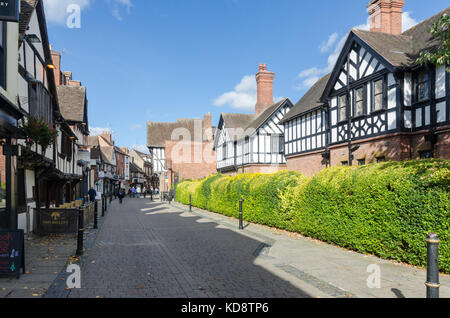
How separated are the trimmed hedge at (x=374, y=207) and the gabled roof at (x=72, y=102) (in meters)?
15.8

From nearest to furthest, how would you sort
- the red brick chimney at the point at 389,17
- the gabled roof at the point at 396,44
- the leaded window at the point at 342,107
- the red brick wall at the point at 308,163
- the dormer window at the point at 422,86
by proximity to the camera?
the dormer window at the point at 422,86
the gabled roof at the point at 396,44
the leaded window at the point at 342,107
the red brick chimney at the point at 389,17
the red brick wall at the point at 308,163

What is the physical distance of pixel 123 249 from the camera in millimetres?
10266

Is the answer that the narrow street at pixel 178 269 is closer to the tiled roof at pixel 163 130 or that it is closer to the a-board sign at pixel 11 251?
the a-board sign at pixel 11 251

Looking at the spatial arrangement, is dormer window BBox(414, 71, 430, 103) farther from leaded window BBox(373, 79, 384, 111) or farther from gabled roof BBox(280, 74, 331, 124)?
gabled roof BBox(280, 74, 331, 124)

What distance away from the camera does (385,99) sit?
629 inches

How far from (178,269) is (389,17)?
795 inches

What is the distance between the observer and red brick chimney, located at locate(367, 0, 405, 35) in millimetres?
21188

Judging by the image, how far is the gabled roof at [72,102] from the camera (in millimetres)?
24188

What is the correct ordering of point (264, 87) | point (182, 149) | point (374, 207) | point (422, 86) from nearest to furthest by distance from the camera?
point (374, 207) → point (422, 86) → point (264, 87) → point (182, 149)

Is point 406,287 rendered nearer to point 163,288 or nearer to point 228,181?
point 163,288

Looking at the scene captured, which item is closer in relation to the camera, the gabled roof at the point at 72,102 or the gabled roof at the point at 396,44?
the gabled roof at the point at 396,44

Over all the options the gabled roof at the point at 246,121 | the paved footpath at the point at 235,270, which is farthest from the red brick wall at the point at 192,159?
the paved footpath at the point at 235,270

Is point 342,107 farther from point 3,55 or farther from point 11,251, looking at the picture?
point 11,251

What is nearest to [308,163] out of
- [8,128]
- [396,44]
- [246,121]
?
[396,44]
